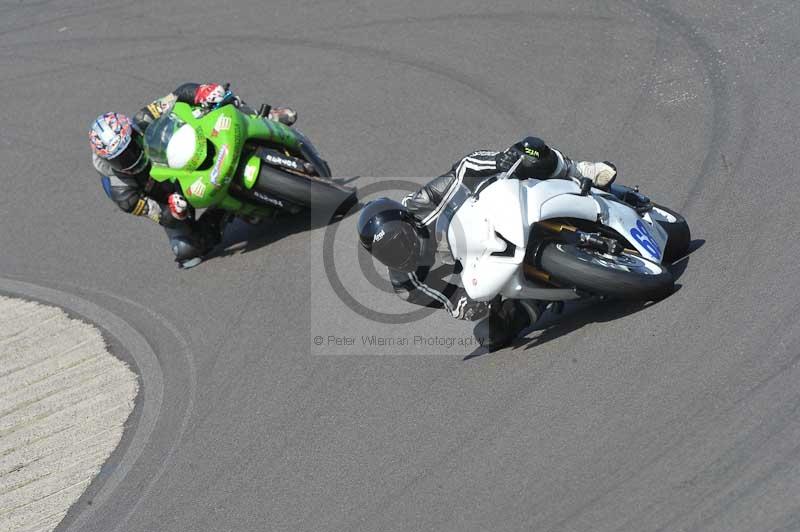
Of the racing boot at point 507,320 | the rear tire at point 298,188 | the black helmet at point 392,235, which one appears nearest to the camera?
the black helmet at point 392,235

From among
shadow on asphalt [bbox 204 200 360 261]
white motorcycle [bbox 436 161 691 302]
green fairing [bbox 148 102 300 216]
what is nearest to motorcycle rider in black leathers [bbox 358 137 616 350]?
white motorcycle [bbox 436 161 691 302]

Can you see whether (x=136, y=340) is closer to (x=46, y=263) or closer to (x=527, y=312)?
(x=46, y=263)

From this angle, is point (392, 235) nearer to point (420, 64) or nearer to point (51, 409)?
point (51, 409)

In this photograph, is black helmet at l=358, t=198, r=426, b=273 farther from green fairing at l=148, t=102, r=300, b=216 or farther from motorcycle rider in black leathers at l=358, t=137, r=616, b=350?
green fairing at l=148, t=102, r=300, b=216

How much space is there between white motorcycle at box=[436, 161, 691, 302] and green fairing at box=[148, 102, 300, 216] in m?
3.11

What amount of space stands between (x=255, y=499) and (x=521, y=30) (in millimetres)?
7278

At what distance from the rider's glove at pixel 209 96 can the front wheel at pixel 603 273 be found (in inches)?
175

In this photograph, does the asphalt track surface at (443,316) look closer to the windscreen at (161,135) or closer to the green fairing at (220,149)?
the green fairing at (220,149)

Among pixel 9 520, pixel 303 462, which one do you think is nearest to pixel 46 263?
pixel 9 520

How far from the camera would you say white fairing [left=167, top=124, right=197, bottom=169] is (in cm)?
959

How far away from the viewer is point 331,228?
9883 millimetres

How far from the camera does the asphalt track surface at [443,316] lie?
235 inches

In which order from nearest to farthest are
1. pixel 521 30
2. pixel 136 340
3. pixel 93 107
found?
pixel 136 340 → pixel 521 30 → pixel 93 107

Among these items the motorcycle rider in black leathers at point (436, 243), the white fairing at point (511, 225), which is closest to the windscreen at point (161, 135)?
the motorcycle rider in black leathers at point (436, 243)
